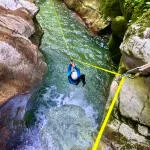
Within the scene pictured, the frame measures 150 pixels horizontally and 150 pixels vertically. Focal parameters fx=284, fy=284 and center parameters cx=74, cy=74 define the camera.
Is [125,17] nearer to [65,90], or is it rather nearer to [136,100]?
[65,90]

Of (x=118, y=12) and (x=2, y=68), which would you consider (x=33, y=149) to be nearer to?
(x=2, y=68)

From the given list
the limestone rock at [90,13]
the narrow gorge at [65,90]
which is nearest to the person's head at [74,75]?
the narrow gorge at [65,90]

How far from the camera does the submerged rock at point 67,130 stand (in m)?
7.84

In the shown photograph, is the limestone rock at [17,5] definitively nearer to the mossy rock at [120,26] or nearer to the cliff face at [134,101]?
the mossy rock at [120,26]

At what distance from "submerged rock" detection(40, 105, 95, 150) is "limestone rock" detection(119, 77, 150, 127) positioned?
1.55m

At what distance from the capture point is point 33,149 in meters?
7.54

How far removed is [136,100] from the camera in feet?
22.9

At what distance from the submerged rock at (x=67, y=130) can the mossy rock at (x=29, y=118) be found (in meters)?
0.41

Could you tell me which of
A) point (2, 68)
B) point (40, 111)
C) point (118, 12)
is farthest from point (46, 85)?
point (118, 12)

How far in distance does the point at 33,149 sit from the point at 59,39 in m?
6.76

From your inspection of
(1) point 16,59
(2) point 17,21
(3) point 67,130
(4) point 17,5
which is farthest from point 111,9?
(1) point 16,59

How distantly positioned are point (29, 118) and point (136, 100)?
330 centimetres

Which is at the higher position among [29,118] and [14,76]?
[14,76]

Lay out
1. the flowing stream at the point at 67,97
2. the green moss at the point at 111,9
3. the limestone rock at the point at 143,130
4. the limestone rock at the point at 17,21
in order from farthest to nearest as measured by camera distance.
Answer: the green moss at the point at 111,9 < the limestone rock at the point at 17,21 < the flowing stream at the point at 67,97 < the limestone rock at the point at 143,130
